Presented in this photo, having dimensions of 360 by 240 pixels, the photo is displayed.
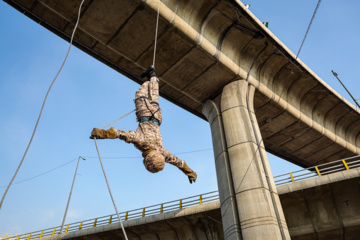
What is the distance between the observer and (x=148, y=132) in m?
7.36

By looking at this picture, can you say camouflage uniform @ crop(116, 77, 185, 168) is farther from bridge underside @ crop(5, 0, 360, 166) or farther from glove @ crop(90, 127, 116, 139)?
bridge underside @ crop(5, 0, 360, 166)

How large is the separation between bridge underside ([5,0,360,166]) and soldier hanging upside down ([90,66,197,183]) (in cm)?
490

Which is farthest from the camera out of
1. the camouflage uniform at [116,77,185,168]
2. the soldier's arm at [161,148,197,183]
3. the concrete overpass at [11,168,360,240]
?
the concrete overpass at [11,168,360,240]

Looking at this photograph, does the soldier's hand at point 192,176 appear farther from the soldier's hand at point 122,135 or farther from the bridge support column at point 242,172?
the bridge support column at point 242,172

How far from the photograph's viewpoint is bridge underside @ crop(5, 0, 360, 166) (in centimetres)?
1191

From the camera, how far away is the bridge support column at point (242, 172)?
11.1 m

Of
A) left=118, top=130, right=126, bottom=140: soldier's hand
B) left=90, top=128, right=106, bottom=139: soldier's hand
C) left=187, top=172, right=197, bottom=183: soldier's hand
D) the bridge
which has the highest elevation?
the bridge

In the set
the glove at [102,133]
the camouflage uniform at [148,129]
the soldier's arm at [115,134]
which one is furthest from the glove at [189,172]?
the glove at [102,133]

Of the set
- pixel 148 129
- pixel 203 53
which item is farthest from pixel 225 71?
pixel 148 129

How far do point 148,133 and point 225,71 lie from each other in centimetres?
816

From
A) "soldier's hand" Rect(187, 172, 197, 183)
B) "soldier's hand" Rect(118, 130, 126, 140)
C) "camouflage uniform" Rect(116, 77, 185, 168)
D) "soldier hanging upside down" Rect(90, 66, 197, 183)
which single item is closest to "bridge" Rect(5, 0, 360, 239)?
"soldier's hand" Rect(187, 172, 197, 183)

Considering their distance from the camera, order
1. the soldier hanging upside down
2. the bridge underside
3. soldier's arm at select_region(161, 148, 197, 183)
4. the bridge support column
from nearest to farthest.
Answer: the soldier hanging upside down → soldier's arm at select_region(161, 148, 197, 183) → the bridge support column → the bridge underside

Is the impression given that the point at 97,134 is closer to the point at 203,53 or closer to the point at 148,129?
the point at 148,129

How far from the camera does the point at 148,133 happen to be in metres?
7.35
